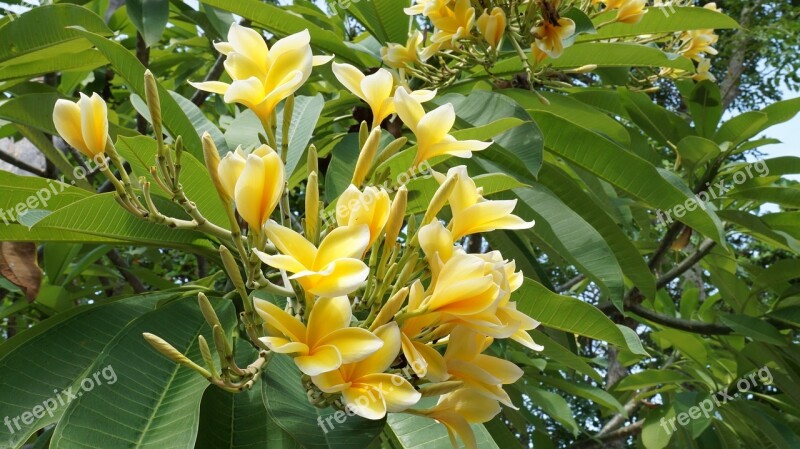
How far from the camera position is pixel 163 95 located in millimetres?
1008

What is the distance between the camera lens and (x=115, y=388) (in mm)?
707

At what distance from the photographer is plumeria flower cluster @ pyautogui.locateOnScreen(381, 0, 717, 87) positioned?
3.92 feet

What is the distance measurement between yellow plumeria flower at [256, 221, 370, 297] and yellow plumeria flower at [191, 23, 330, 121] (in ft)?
0.63

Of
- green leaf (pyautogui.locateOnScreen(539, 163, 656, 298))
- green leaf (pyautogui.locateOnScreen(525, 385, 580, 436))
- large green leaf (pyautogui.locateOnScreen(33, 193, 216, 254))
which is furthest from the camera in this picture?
green leaf (pyautogui.locateOnScreen(525, 385, 580, 436))

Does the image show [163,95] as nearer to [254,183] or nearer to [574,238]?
[254,183]

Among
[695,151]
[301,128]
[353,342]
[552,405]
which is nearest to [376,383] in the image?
[353,342]

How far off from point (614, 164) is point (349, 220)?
0.75 meters

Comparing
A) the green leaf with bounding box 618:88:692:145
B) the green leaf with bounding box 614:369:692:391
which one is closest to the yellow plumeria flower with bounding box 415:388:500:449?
the green leaf with bounding box 618:88:692:145

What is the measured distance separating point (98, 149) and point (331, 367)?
318mm

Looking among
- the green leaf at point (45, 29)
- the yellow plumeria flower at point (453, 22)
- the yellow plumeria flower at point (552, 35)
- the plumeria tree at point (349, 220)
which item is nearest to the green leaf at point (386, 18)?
the plumeria tree at point (349, 220)

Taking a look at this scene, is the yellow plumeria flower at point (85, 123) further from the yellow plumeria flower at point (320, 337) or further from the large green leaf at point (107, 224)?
the yellow plumeria flower at point (320, 337)

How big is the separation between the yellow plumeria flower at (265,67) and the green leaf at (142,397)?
27 centimetres

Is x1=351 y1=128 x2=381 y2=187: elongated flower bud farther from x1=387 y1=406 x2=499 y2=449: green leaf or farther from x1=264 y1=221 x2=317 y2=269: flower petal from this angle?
x1=387 y1=406 x2=499 y2=449: green leaf

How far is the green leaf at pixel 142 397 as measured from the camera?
25.4 inches
